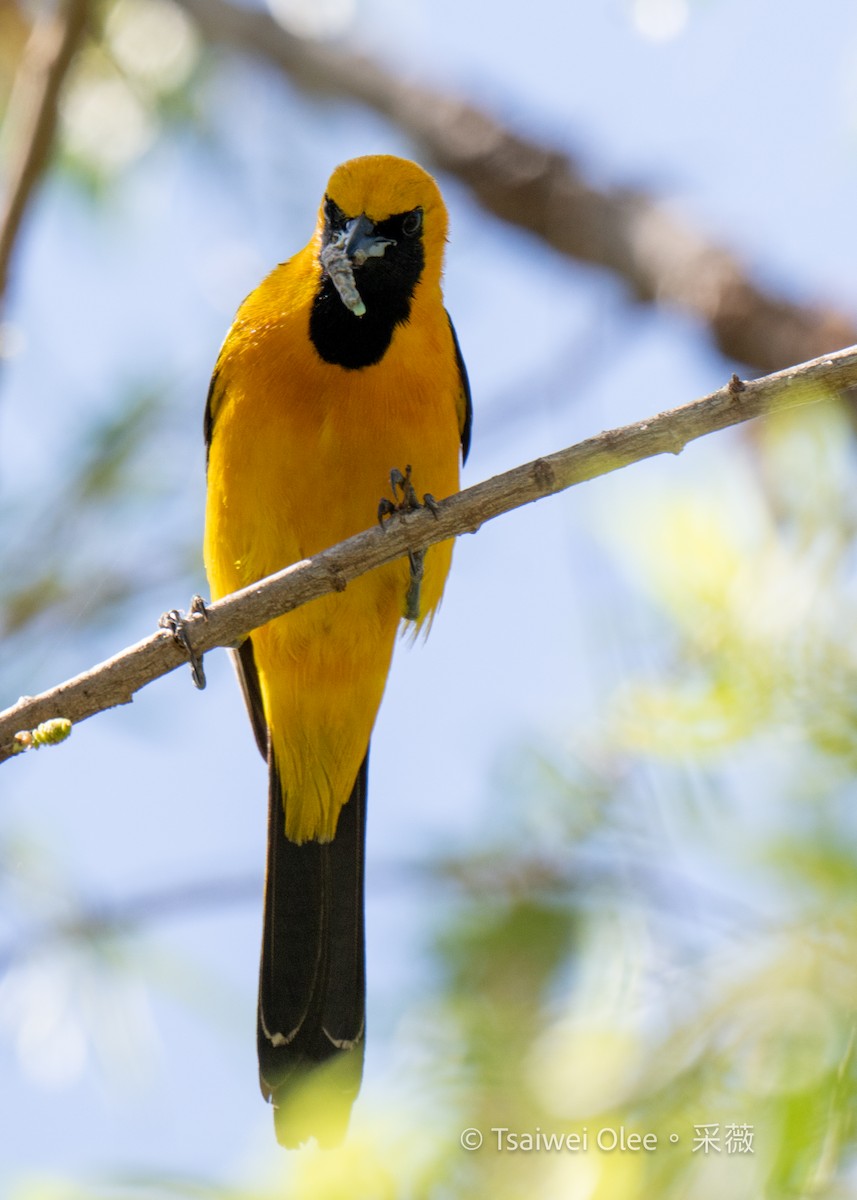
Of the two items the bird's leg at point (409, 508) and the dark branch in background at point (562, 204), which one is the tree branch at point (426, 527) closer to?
the bird's leg at point (409, 508)

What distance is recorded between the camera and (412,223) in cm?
440

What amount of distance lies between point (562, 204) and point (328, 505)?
2730 mm

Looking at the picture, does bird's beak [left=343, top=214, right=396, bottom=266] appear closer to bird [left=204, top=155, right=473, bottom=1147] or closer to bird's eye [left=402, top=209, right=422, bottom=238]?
bird [left=204, top=155, right=473, bottom=1147]

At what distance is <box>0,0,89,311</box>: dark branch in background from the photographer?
4.21 m

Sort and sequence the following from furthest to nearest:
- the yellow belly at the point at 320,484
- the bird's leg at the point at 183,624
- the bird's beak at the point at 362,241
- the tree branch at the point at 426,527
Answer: the bird's beak at the point at 362,241 → the yellow belly at the point at 320,484 → the bird's leg at the point at 183,624 → the tree branch at the point at 426,527

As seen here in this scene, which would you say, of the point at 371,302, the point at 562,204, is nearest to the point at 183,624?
the point at 371,302

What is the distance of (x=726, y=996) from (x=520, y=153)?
502 centimetres

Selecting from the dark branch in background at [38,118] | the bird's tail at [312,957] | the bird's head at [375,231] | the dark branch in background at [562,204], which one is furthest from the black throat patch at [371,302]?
the dark branch in background at [562,204]

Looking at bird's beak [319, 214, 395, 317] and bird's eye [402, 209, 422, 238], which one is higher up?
bird's eye [402, 209, 422, 238]

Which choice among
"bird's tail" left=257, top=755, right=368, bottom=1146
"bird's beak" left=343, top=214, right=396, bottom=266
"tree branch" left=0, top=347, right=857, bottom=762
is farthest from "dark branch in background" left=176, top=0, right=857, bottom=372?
"tree branch" left=0, top=347, right=857, bottom=762

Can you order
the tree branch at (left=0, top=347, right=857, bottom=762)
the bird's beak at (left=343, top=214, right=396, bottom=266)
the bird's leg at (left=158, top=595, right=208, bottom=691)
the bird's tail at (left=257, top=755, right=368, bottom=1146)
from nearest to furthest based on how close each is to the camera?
1. the tree branch at (left=0, top=347, right=857, bottom=762)
2. the bird's leg at (left=158, top=595, right=208, bottom=691)
3. the bird's beak at (left=343, top=214, right=396, bottom=266)
4. the bird's tail at (left=257, top=755, right=368, bottom=1146)

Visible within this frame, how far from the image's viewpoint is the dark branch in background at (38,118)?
13.8ft

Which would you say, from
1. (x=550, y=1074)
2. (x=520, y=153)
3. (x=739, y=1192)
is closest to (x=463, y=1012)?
(x=550, y=1074)

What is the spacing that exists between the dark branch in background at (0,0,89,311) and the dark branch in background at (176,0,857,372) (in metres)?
1.68
